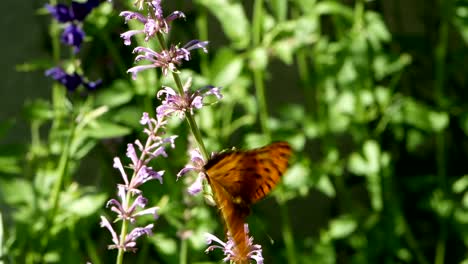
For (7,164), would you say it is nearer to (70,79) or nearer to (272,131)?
(70,79)

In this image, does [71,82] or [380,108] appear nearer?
[71,82]

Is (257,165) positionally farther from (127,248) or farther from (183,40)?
(183,40)

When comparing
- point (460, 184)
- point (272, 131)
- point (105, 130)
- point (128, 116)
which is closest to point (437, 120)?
point (460, 184)

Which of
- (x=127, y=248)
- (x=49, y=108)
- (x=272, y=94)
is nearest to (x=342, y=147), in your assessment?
(x=272, y=94)

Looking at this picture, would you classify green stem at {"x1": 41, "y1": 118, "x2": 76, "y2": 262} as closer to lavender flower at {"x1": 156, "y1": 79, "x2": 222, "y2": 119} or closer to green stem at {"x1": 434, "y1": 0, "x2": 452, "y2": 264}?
lavender flower at {"x1": 156, "y1": 79, "x2": 222, "y2": 119}

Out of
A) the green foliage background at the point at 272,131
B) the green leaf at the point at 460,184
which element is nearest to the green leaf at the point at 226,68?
the green foliage background at the point at 272,131

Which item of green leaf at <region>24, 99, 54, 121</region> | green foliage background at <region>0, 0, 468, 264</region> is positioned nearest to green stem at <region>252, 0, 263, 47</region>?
green foliage background at <region>0, 0, 468, 264</region>
